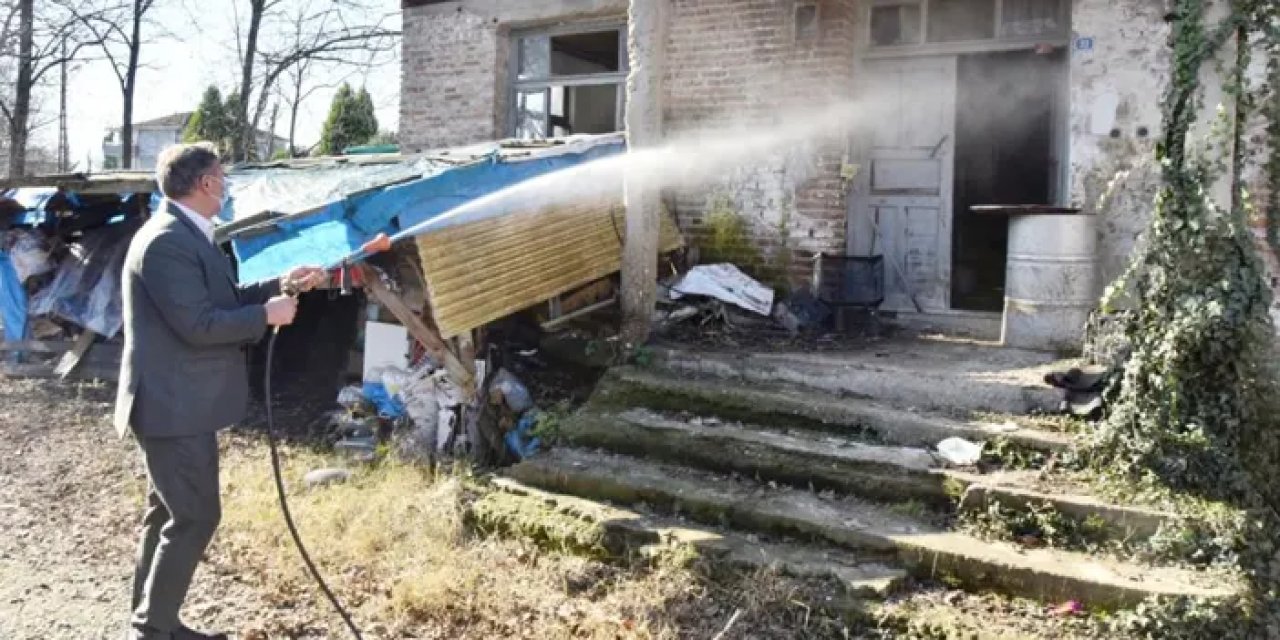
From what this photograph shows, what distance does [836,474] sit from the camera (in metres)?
4.88

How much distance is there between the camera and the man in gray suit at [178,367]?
11.1ft

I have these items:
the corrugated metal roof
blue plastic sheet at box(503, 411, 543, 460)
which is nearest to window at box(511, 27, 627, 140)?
the corrugated metal roof

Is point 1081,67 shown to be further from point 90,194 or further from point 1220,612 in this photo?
point 90,194

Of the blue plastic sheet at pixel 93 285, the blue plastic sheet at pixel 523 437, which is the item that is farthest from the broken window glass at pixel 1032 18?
the blue plastic sheet at pixel 93 285

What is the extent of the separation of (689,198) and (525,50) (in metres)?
2.94

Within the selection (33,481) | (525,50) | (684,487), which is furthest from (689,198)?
(33,481)

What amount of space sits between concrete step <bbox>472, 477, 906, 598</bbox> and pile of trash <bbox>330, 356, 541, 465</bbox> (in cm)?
103

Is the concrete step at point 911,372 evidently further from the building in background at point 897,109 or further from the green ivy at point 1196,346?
the building in background at point 897,109

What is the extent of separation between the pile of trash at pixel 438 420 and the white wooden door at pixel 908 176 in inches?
150

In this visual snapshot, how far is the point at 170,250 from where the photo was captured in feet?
11.1

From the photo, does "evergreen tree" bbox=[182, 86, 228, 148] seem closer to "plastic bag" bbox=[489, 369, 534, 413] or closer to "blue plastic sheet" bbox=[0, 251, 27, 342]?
"blue plastic sheet" bbox=[0, 251, 27, 342]

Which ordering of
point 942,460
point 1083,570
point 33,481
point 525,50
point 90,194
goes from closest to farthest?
point 1083,570
point 942,460
point 33,481
point 90,194
point 525,50

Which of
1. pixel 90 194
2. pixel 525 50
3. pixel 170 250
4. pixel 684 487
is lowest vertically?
pixel 684 487

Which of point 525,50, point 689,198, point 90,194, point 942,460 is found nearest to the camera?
point 942,460
